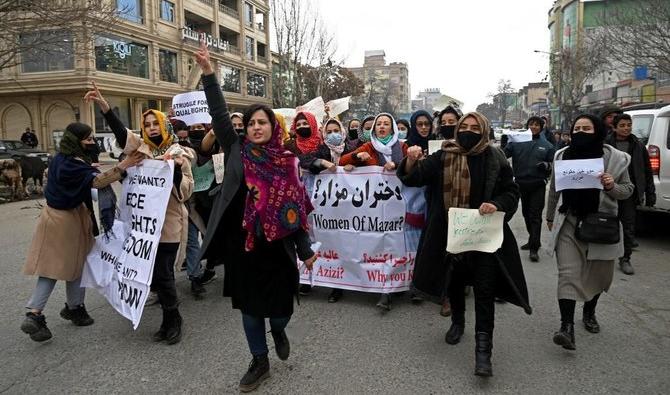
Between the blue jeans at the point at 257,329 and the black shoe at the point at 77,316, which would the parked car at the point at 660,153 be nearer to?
the blue jeans at the point at 257,329

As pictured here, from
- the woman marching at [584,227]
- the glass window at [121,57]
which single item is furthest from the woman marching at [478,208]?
the glass window at [121,57]

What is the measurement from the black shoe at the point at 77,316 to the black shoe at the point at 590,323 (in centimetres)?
429

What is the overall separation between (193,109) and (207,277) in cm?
188

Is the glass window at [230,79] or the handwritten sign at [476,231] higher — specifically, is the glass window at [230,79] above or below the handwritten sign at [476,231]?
above

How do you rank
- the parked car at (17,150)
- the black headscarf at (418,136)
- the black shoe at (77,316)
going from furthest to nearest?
the parked car at (17,150)
the black headscarf at (418,136)
the black shoe at (77,316)

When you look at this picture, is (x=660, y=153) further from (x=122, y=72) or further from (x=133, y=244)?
(x=122, y=72)

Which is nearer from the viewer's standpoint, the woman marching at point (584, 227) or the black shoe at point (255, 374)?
the black shoe at point (255, 374)

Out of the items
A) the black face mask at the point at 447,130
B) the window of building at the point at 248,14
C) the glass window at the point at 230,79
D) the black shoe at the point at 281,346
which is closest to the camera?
the black shoe at the point at 281,346

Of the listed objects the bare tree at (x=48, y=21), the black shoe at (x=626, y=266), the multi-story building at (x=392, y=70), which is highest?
the multi-story building at (x=392, y=70)

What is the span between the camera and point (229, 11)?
44625mm

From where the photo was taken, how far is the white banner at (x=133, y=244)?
391cm

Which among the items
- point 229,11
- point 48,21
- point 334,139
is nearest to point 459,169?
point 334,139

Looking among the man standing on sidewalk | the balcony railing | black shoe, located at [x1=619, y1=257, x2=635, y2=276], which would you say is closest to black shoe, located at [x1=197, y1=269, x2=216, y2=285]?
the man standing on sidewalk

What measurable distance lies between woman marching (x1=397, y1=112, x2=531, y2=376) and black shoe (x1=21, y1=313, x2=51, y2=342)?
301cm
